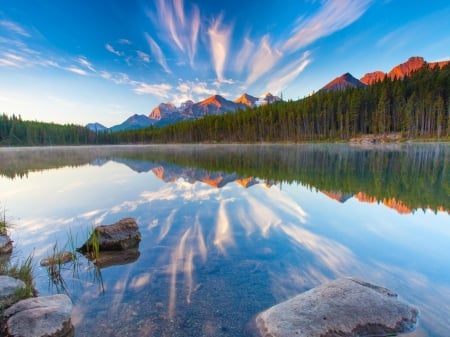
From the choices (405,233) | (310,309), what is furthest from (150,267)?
(405,233)

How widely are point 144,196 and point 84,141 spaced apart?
6624 inches

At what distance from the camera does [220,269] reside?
521cm

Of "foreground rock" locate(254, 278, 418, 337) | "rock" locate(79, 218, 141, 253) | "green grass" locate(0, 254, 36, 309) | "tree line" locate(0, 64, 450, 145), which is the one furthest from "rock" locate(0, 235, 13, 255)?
"tree line" locate(0, 64, 450, 145)

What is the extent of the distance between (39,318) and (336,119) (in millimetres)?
95665

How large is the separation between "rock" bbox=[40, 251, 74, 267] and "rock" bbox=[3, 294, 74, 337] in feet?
5.61

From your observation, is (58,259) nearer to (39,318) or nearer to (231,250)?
(39,318)

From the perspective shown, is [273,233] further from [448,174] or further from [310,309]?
[448,174]

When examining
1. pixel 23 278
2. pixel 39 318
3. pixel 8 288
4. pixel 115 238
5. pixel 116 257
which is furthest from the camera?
pixel 115 238

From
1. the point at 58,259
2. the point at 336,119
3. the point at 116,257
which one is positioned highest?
the point at 336,119

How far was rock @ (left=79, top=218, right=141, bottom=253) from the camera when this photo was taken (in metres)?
6.28

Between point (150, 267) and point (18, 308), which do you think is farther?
point (150, 267)

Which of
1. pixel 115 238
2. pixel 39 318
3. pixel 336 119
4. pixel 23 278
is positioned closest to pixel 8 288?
pixel 23 278

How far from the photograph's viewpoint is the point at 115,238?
6.33m

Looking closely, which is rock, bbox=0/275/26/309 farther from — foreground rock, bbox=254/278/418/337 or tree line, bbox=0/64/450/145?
tree line, bbox=0/64/450/145
